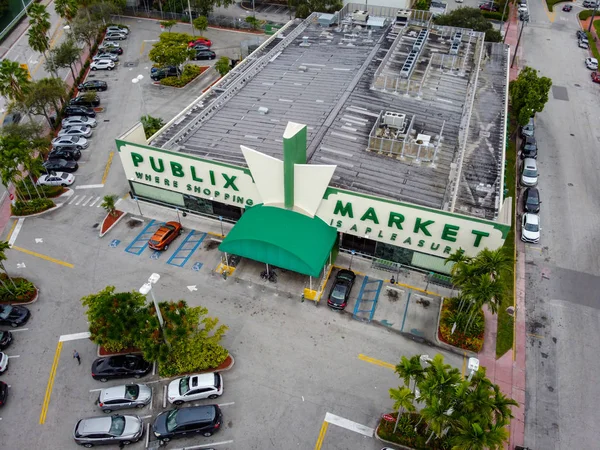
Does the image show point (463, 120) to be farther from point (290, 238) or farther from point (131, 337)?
point (131, 337)

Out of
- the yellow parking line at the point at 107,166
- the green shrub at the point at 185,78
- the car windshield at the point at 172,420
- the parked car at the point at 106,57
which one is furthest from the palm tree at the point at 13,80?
the car windshield at the point at 172,420

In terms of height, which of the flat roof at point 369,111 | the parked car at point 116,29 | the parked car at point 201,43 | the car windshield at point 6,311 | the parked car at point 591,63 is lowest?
the car windshield at point 6,311

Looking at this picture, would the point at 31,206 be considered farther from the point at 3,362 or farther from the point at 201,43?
the point at 201,43

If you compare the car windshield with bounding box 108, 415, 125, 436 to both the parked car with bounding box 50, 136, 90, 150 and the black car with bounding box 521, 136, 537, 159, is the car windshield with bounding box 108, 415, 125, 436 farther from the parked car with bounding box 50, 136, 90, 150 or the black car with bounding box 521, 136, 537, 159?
the black car with bounding box 521, 136, 537, 159

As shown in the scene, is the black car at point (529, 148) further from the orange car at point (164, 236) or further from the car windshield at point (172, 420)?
the car windshield at point (172, 420)

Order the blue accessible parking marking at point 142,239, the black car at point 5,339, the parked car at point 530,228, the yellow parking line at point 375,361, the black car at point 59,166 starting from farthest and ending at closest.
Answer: the black car at point 59,166
the parked car at point 530,228
the blue accessible parking marking at point 142,239
the black car at point 5,339
the yellow parking line at point 375,361

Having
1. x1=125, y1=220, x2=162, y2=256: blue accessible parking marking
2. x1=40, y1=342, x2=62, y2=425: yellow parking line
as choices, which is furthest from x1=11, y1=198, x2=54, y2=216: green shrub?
x1=40, y1=342, x2=62, y2=425: yellow parking line

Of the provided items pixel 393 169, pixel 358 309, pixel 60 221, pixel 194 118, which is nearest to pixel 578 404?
pixel 358 309

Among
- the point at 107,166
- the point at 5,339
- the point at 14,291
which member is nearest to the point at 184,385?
the point at 5,339
